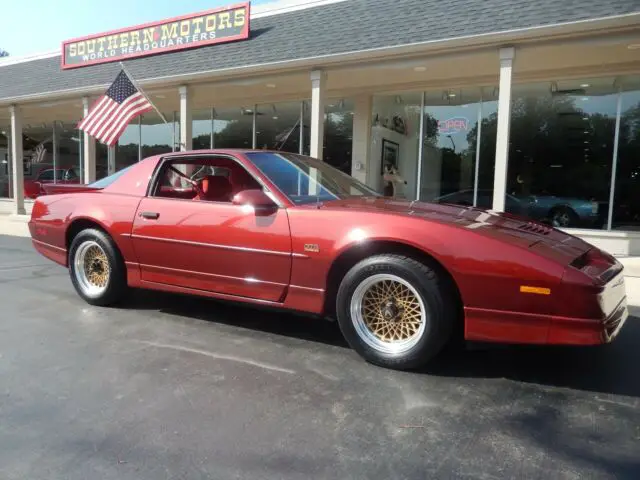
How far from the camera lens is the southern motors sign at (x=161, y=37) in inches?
388

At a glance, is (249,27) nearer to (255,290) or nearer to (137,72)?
(137,72)

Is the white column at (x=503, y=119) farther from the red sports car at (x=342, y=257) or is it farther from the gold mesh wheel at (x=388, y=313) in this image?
the gold mesh wheel at (x=388, y=313)

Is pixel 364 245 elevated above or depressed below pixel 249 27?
below

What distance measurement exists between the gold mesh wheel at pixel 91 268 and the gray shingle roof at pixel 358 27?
509 centimetres

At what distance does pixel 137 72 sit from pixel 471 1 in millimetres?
7070

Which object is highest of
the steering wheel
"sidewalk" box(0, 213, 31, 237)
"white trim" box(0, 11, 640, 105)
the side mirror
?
"white trim" box(0, 11, 640, 105)

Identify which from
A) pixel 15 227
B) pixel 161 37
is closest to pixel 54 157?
pixel 15 227

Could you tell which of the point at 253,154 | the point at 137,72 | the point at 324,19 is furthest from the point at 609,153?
the point at 137,72

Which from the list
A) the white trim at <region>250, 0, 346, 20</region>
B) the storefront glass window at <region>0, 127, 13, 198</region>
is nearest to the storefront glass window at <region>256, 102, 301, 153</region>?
the white trim at <region>250, 0, 346, 20</region>

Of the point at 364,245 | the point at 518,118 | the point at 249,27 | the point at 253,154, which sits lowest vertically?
the point at 364,245

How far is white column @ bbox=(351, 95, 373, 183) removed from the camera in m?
11.6

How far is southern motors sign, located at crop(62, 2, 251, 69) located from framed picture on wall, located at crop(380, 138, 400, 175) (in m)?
4.21

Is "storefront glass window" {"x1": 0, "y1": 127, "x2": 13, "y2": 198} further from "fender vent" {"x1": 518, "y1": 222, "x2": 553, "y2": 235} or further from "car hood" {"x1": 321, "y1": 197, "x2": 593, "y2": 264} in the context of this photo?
"fender vent" {"x1": 518, "y1": 222, "x2": 553, "y2": 235}

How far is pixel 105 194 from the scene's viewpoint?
4660mm
